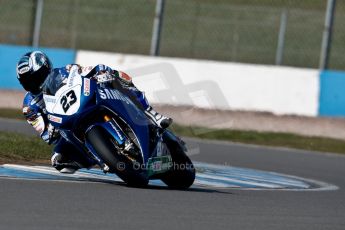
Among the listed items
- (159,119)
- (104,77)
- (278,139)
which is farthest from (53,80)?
(278,139)

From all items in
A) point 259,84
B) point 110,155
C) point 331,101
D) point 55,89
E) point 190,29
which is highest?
point 190,29

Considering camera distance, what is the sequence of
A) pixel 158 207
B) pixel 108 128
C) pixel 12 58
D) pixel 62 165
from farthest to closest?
1. pixel 12 58
2. pixel 62 165
3. pixel 108 128
4. pixel 158 207

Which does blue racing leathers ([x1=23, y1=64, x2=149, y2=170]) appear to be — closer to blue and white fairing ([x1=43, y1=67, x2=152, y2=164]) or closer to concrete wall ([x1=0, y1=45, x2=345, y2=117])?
blue and white fairing ([x1=43, y1=67, x2=152, y2=164])

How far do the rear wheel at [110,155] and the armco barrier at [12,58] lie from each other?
37.2 ft

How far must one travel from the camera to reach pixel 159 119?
9.10m

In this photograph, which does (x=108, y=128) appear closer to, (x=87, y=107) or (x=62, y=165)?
(x=87, y=107)

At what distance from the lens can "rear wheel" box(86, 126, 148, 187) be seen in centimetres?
880

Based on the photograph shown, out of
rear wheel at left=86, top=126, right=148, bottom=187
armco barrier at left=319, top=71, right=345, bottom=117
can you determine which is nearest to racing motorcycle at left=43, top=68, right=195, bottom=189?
rear wheel at left=86, top=126, right=148, bottom=187

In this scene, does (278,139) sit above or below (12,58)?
below

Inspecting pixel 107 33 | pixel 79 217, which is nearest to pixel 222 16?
pixel 107 33

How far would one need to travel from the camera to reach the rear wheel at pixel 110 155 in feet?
28.9

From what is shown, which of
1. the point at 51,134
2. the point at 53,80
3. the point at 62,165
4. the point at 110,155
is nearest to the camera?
the point at 110,155

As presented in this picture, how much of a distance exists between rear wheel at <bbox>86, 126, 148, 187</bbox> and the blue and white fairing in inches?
2.8

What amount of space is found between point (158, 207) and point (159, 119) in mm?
1555
